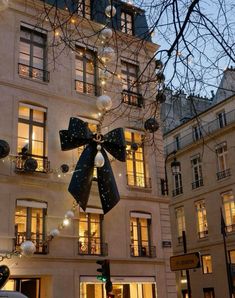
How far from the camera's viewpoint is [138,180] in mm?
21156

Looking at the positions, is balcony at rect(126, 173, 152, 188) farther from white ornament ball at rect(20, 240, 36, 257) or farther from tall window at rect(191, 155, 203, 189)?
tall window at rect(191, 155, 203, 189)

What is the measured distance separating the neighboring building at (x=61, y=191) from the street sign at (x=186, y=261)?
6436mm

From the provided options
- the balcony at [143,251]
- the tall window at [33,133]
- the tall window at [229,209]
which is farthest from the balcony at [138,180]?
the tall window at [229,209]

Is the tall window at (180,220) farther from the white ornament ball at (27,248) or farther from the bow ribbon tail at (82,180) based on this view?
the white ornament ball at (27,248)

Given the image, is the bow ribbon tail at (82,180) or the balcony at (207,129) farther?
the balcony at (207,129)

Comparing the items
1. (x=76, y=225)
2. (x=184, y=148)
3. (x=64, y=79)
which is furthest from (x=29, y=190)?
(x=184, y=148)

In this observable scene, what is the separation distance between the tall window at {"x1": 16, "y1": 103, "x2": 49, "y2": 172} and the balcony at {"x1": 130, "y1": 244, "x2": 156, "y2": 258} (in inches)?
194

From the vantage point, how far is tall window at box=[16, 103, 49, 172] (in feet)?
60.0

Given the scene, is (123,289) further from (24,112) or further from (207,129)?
(207,129)

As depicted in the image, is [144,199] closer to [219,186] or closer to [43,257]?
[43,257]

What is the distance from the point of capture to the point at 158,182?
2167cm

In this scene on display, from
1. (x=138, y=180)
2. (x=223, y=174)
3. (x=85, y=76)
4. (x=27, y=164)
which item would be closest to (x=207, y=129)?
(x=223, y=174)

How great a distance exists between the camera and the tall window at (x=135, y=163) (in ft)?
68.5

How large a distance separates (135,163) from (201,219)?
603 inches
